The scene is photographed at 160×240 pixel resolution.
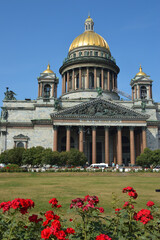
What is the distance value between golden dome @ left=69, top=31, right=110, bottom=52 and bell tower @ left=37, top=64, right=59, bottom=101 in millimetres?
22442

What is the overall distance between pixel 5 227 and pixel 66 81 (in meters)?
81.5

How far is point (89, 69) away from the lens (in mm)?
81500

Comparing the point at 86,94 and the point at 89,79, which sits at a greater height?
the point at 89,79

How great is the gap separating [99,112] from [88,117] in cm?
331

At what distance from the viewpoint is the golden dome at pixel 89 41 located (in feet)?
279

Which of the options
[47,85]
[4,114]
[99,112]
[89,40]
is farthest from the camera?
[89,40]

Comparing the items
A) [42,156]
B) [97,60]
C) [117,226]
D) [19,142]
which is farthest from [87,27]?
[117,226]

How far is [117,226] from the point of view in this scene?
629cm

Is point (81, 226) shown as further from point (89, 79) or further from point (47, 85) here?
point (89, 79)

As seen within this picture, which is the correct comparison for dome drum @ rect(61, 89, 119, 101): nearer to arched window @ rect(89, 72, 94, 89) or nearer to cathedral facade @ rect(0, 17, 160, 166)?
cathedral facade @ rect(0, 17, 160, 166)

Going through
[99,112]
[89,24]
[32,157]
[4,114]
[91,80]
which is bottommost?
[32,157]

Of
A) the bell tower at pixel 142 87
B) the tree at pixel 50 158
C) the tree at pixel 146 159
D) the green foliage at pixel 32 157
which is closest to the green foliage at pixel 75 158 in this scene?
the tree at pixel 50 158

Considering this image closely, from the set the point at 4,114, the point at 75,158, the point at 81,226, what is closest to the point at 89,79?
the point at 4,114

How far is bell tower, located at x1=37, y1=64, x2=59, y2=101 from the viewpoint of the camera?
225 feet
